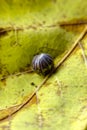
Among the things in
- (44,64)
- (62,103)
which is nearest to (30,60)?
(44,64)

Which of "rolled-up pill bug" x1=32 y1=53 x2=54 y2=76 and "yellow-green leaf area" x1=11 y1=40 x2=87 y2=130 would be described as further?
"rolled-up pill bug" x1=32 y1=53 x2=54 y2=76

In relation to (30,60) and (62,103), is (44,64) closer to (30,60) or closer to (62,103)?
(30,60)

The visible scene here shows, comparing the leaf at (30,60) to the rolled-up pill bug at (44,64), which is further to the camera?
the rolled-up pill bug at (44,64)

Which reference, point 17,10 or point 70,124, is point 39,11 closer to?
point 17,10

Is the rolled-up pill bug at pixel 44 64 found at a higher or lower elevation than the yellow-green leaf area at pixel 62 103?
higher

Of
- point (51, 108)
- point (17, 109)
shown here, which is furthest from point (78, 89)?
point (17, 109)
